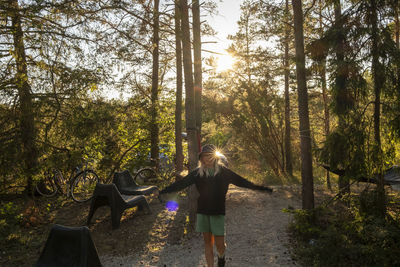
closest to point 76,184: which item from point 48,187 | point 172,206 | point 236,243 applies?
point 48,187

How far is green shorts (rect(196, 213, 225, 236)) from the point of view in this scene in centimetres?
365

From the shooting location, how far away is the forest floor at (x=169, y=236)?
4.95m

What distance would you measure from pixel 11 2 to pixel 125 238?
512cm

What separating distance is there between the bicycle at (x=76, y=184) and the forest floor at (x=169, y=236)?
1.46 ft

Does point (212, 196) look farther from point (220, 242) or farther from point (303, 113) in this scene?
point (303, 113)

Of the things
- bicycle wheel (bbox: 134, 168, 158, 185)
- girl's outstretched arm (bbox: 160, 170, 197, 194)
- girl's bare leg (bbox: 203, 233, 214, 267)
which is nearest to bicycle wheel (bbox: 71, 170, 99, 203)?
bicycle wheel (bbox: 134, 168, 158, 185)

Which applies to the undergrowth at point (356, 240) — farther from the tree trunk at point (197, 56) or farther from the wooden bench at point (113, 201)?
the wooden bench at point (113, 201)

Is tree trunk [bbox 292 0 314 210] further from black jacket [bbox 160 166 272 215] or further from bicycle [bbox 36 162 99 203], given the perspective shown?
bicycle [bbox 36 162 99 203]

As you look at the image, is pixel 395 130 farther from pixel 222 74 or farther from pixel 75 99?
pixel 222 74

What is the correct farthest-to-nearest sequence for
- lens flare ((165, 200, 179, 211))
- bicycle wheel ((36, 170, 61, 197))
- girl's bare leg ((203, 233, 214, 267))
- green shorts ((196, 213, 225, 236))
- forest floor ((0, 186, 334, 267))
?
1. bicycle wheel ((36, 170, 61, 197))
2. lens flare ((165, 200, 179, 211))
3. forest floor ((0, 186, 334, 267))
4. girl's bare leg ((203, 233, 214, 267))
5. green shorts ((196, 213, 225, 236))

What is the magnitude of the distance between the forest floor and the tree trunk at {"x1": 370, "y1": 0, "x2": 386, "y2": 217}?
1596 millimetres

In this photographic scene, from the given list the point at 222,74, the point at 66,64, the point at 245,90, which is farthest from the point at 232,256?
the point at 222,74

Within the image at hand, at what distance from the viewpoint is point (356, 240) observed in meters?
4.51

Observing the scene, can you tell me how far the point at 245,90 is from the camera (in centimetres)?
1276
